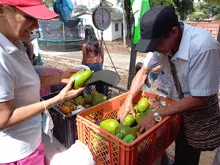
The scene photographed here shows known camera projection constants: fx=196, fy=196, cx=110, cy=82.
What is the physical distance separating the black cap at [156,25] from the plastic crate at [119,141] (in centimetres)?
60

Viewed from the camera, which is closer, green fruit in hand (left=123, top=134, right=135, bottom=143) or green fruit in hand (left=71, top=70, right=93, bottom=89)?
green fruit in hand (left=123, top=134, right=135, bottom=143)

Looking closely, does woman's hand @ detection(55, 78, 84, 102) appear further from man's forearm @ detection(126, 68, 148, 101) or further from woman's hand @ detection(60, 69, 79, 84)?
man's forearm @ detection(126, 68, 148, 101)

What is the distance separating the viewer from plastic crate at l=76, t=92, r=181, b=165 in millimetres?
1239

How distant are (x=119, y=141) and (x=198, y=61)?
816 mm

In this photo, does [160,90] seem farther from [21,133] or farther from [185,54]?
[21,133]

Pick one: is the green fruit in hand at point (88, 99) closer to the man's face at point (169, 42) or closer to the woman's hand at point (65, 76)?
the woman's hand at point (65, 76)

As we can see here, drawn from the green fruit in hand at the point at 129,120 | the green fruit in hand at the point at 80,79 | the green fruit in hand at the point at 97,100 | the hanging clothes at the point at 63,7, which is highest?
the hanging clothes at the point at 63,7

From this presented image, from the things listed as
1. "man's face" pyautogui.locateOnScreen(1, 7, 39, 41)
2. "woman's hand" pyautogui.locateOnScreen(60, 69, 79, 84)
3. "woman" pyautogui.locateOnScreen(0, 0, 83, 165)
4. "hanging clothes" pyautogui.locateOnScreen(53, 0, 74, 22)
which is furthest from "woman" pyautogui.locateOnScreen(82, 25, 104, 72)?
"man's face" pyautogui.locateOnScreen(1, 7, 39, 41)

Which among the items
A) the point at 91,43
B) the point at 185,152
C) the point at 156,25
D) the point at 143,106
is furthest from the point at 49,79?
the point at 91,43

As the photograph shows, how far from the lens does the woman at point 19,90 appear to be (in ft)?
3.39

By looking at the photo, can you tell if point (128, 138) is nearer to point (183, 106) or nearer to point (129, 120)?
point (129, 120)

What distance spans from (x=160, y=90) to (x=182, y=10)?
58.4 feet

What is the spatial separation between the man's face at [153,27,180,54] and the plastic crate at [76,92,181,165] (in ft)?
1.81

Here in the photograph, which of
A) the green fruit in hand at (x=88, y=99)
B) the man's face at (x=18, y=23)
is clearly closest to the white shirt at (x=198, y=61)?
the green fruit in hand at (x=88, y=99)
